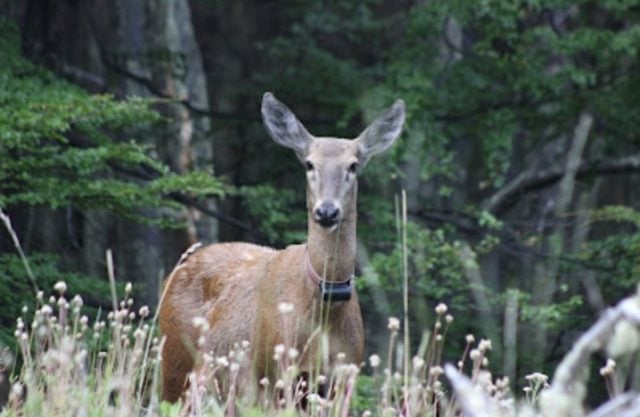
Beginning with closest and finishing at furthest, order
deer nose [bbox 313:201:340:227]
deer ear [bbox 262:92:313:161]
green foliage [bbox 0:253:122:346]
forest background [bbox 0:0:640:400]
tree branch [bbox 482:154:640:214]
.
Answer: deer nose [bbox 313:201:340:227] < deer ear [bbox 262:92:313:161] < green foliage [bbox 0:253:122:346] < forest background [bbox 0:0:640:400] < tree branch [bbox 482:154:640:214]

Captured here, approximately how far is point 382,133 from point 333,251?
1469 millimetres

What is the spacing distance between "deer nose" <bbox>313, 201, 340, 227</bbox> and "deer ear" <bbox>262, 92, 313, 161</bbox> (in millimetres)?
1120

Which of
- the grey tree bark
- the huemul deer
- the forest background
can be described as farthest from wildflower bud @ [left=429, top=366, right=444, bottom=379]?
the grey tree bark


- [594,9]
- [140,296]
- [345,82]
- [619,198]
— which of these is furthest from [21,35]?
[619,198]

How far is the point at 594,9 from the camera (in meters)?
17.7

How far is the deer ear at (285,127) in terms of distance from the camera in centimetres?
958

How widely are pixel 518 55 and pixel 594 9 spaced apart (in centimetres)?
251

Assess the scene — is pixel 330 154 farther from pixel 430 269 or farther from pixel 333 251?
pixel 430 269

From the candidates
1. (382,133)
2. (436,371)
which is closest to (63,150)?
(382,133)

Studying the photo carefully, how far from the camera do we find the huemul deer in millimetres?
8422

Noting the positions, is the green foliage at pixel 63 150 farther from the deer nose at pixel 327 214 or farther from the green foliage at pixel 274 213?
A: the deer nose at pixel 327 214

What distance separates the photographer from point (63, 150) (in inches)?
471

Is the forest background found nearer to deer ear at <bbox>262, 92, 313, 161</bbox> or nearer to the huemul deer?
the huemul deer

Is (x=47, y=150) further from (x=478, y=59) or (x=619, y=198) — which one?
(x=619, y=198)
